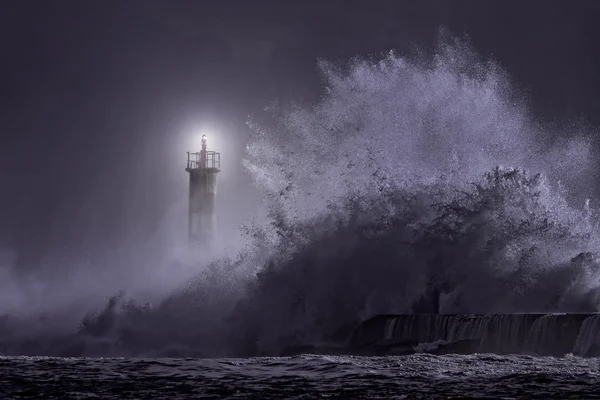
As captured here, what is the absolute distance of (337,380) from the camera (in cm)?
1248

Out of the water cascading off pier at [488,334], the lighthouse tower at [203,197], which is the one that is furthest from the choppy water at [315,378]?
the lighthouse tower at [203,197]

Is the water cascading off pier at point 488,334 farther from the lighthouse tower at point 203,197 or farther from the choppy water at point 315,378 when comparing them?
the lighthouse tower at point 203,197

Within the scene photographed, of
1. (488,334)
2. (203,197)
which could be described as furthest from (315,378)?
(203,197)

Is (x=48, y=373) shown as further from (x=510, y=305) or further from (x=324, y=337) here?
(x=510, y=305)

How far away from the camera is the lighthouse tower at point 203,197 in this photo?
3647 centimetres

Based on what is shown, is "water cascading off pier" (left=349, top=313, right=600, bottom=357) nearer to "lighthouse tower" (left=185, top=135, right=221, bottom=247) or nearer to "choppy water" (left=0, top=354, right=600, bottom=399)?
"choppy water" (left=0, top=354, right=600, bottom=399)

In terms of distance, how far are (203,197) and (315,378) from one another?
2482 centimetres

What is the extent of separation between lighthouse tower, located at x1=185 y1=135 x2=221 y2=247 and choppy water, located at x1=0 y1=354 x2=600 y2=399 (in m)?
20.8

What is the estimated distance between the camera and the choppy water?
11078 millimetres

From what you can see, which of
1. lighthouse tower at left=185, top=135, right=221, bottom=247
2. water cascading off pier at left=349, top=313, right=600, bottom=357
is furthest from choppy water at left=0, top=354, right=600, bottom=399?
lighthouse tower at left=185, top=135, right=221, bottom=247

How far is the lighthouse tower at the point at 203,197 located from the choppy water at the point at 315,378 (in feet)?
68.1

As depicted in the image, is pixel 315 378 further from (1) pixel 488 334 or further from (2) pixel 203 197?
(2) pixel 203 197

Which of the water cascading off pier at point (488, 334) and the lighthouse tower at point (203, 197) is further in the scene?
the lighthouse tower at point (203, 197)

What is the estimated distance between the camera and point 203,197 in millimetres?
37156
